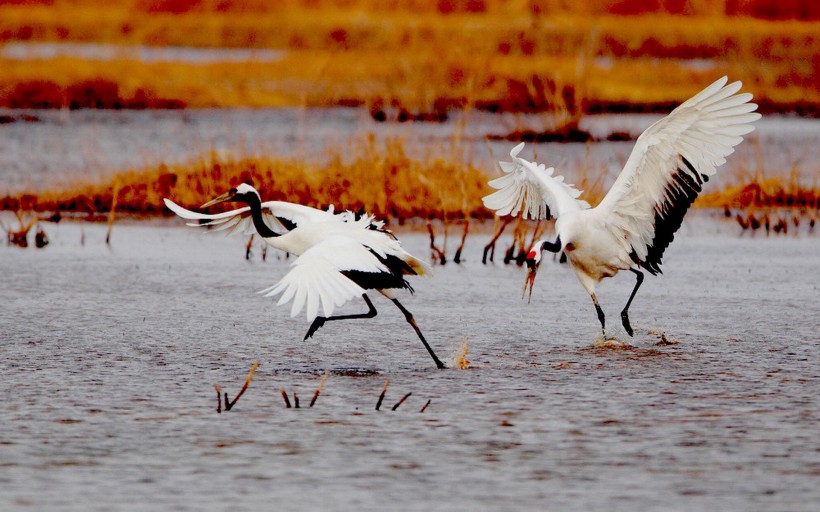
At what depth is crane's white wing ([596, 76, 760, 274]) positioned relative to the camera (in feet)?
26.5

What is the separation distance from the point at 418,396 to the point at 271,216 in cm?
224

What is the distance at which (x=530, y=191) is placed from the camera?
9258mm

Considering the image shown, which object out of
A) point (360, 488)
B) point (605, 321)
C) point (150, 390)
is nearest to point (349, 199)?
point (605, 321)

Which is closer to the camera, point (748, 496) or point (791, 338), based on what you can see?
point (748, 496)

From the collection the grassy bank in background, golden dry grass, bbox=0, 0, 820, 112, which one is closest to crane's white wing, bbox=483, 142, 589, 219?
the grassy bank in background

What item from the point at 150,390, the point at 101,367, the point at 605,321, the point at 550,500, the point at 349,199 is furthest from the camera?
the point at 349,199

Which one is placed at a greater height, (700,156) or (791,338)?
(700,156)

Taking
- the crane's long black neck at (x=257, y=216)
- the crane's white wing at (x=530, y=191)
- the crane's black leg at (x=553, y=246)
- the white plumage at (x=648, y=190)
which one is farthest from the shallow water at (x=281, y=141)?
the crane's black leg at (x=553, y=246)

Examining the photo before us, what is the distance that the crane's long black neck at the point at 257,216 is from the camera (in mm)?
8438

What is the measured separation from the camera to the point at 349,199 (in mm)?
Answer: 13906

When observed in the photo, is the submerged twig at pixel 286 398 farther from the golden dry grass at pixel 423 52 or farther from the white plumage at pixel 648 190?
the golden dry grass at pixel 423 52

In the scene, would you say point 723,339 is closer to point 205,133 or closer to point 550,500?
point 550,500

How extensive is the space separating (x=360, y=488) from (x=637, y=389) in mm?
2140

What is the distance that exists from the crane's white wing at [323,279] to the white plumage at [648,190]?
47.0 inches
